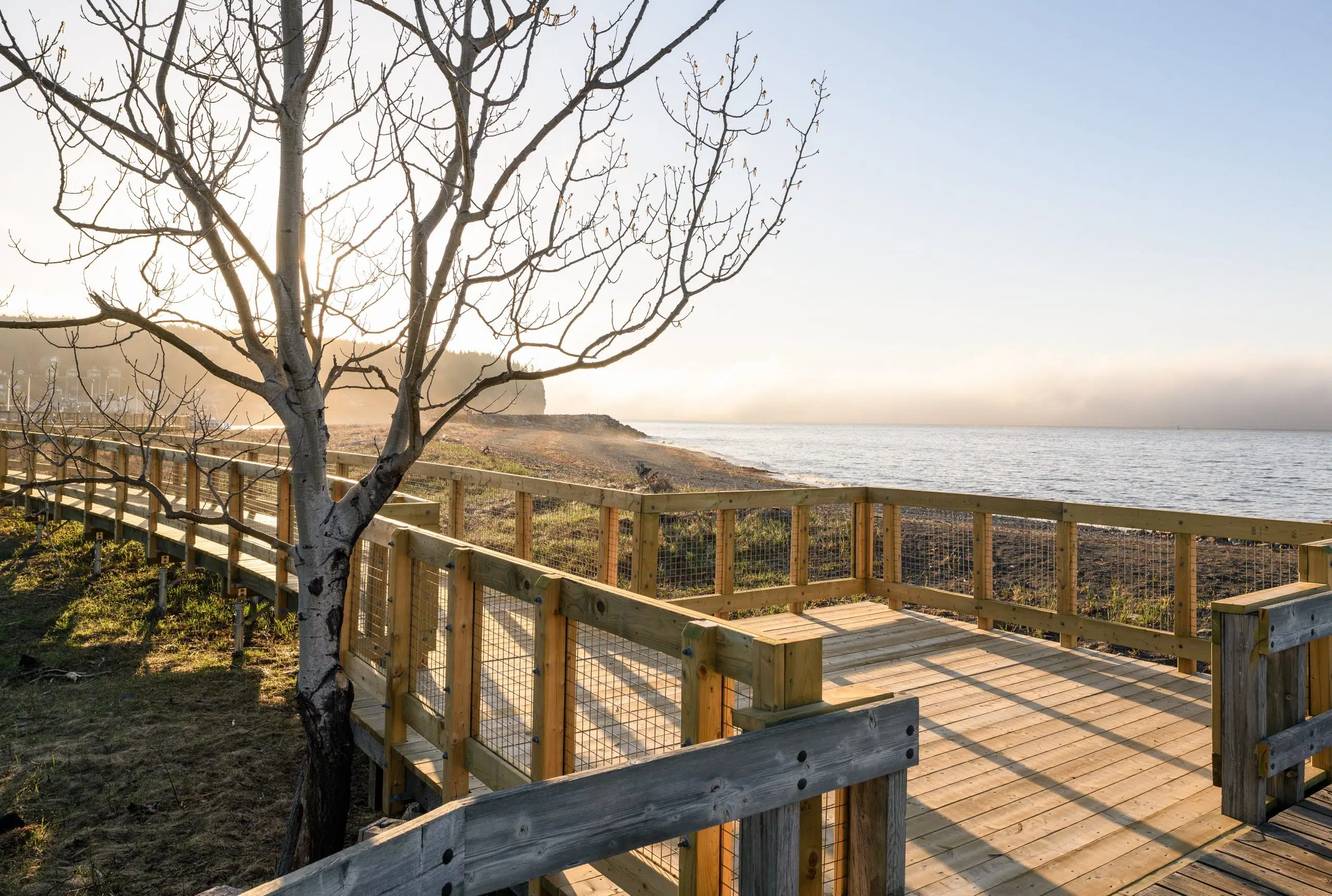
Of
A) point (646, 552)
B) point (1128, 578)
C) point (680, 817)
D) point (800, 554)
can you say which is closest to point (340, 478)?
point (646, 552)

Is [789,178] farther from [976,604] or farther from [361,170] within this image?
[976,604]

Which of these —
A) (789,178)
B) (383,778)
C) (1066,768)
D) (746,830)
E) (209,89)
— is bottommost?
(383,778)

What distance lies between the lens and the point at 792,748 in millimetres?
2072

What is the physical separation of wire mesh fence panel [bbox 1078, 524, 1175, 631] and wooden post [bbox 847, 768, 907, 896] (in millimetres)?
5084

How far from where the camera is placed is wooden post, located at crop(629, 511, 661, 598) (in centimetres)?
671

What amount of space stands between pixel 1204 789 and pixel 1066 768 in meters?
0.63

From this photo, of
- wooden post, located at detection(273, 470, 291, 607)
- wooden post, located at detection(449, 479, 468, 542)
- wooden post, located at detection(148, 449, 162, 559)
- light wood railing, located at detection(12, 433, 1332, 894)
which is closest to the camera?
light wood railing, located at detection(12, 433, 1332, 894)

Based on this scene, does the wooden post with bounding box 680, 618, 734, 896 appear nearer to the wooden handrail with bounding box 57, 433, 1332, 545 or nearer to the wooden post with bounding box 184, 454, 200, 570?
the wooden handrail with bounding box 57, 433, 1332, 545

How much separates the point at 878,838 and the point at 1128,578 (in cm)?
1323

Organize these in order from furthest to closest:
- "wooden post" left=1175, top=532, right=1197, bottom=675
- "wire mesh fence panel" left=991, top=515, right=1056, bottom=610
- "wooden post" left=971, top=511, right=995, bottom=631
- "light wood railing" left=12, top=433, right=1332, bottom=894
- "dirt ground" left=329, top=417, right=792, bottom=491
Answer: "dirt ground" left=329, top=417, right=792, bottom=491 < "wire mesh fence panel" left=991, top=515, right=1056, bottom=610 < "wooden post" left=971, top=511, right=995, bottom=631 < "wooden post" left=1175, top=532, right=1197, bottom=675 < "light wood railing" left=12, top=433, right=1332, bottom=894

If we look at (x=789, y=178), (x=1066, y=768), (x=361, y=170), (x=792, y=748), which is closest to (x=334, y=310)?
(x=361, y=170)

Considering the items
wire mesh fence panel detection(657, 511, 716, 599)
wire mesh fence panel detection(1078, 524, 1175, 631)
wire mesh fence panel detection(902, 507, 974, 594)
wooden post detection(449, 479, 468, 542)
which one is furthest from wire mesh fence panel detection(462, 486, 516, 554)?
wire mesh fence panel detection(1078, 524, 1175, 631)

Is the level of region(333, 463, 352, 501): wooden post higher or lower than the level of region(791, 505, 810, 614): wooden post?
higher

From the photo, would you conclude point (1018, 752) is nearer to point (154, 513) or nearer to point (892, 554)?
point (892, 554)
